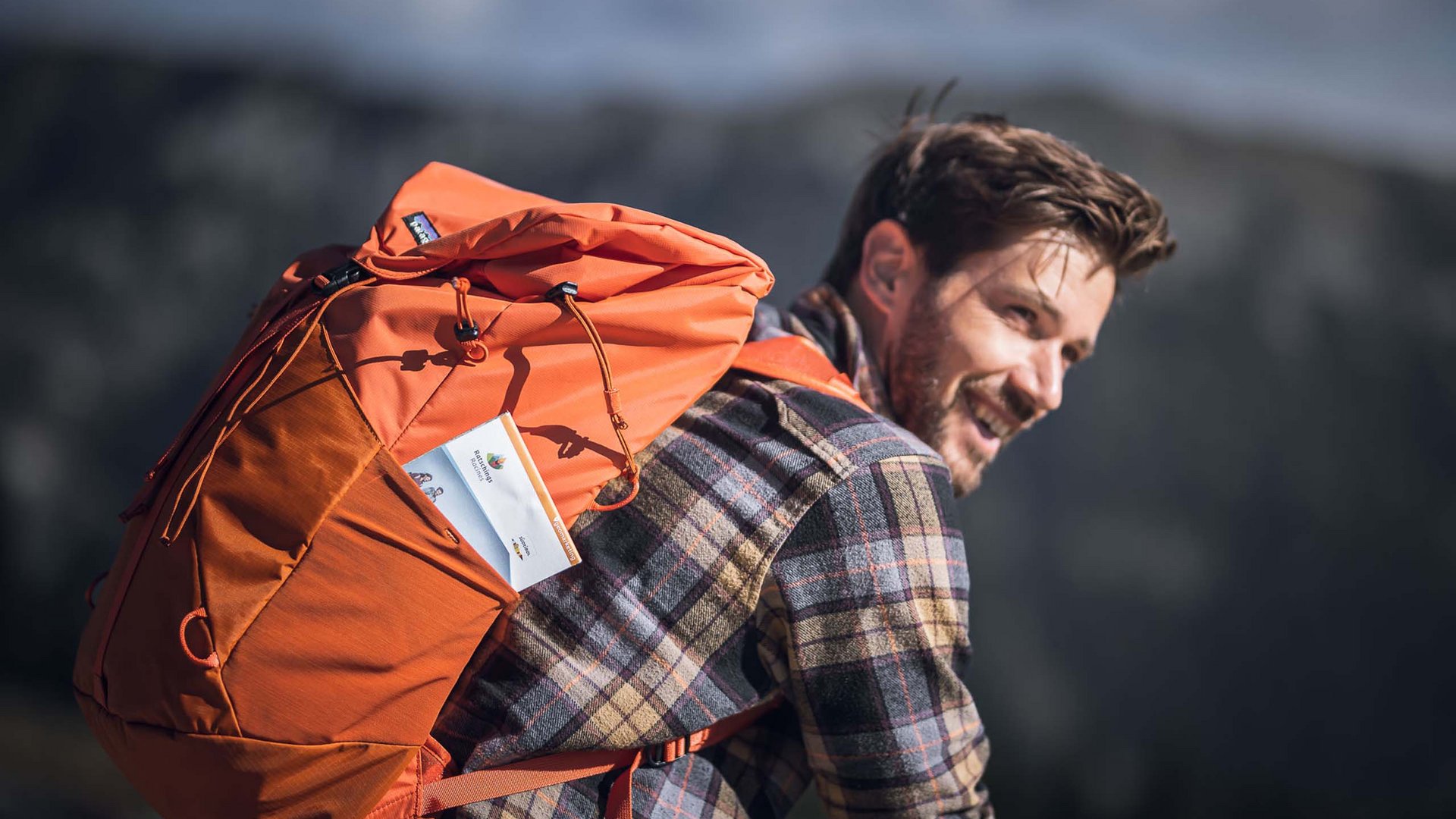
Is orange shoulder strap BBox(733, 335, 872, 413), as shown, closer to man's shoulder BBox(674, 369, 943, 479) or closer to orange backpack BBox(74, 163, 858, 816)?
man's shoulder BBox(674, 369, 943, 479)

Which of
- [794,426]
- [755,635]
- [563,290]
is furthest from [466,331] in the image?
[755,635]

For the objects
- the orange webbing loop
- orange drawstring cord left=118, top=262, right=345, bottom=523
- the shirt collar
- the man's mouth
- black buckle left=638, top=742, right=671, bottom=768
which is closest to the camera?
the orange webbing loop

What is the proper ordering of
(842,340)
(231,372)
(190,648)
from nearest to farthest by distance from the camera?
(190,648) < (231,372) < (842,340)

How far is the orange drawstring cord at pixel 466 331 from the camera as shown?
0.97m

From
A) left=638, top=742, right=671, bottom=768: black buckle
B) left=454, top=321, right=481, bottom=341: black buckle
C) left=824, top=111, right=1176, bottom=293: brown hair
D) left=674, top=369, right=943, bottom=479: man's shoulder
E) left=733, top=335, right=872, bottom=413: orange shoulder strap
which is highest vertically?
left=824, top=111, right=1176, bottom=293: brown hair

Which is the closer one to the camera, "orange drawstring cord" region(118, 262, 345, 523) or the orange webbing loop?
the orange webbing loop

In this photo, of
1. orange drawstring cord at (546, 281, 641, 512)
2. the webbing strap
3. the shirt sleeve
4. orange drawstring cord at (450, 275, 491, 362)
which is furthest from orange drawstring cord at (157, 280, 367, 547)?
the shirt sleeve

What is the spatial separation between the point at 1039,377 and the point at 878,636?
24.6 inches

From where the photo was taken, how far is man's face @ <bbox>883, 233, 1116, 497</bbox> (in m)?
1.50

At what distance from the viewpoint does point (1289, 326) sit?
245 cm

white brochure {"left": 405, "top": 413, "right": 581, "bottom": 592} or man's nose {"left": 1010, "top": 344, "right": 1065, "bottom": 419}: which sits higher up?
man's nose {"left": 1010, "top": 344, "right": 1065, "bottom": 419}

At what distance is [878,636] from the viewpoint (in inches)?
42.9

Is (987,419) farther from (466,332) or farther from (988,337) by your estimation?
(466,332)

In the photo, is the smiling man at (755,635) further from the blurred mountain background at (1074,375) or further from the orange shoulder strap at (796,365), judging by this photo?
the blurred mountain background at (1074,375)
